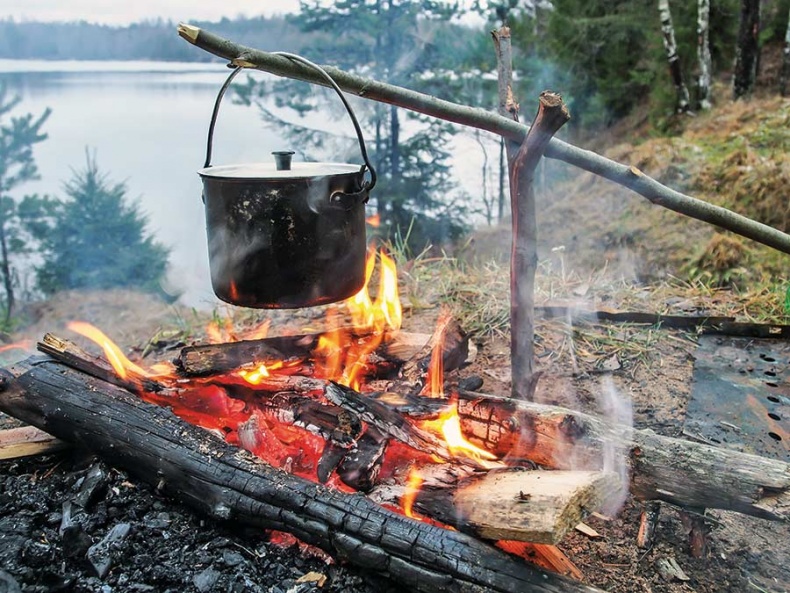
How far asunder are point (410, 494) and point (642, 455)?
81 centimetres

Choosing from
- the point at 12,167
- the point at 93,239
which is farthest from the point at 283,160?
the point at 12,167

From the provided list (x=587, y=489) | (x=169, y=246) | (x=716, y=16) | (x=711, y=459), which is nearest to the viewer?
(x=587, y=489)

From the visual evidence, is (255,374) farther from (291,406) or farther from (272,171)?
(272,171)

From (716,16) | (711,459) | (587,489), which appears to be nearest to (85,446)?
(587,489)

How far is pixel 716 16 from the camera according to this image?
484 inches

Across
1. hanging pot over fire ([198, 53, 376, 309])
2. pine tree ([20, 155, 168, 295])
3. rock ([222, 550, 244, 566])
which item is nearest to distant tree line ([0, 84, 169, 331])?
pine tree ([20, 155, 168, 295])

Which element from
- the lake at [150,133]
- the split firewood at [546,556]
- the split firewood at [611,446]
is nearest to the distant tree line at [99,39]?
the lake at [150,133]

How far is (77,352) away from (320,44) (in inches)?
506

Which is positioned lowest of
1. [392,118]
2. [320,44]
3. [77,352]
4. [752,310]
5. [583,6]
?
[752,310]

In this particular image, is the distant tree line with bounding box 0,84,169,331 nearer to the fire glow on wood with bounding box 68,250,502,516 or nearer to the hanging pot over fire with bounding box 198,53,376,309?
the fire glow on wood with bounding box 68,250,502,516

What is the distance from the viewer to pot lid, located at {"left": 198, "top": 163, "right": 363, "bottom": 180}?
200 centimetres

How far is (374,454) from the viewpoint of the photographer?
209 cm

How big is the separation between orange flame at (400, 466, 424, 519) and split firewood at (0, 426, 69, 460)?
4.70 feet

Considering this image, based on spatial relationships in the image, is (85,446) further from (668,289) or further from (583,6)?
(583,6)
